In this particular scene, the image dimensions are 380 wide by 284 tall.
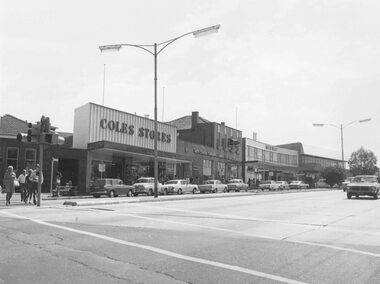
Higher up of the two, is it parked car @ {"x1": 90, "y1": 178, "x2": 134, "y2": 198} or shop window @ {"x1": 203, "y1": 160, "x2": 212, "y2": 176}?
shop window @ {"x1": 203, "y1": 160, "x2": 212, "y2": 176}

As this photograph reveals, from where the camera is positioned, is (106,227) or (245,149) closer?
(106,227)

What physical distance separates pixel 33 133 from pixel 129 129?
80.4ft

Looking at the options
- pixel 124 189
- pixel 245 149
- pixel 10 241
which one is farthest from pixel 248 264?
pixel 245 149

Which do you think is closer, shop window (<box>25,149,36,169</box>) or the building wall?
shop window (<box>25,149,36,169</box>)

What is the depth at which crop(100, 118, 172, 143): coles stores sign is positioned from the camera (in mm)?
41356

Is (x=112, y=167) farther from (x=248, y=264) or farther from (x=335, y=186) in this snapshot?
(x=335, y=186)

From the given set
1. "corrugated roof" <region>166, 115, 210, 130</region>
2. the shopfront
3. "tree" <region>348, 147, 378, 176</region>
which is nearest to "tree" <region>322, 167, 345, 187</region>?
"corrugated roof" <region>166, 115, 210, 130</region>

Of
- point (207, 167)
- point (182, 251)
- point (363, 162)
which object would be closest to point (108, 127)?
point (207, 167)

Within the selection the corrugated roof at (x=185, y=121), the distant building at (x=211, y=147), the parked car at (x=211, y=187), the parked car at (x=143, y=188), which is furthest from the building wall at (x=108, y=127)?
the corrugated roof at (x=185, y=121)

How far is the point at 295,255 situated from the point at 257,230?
373cm

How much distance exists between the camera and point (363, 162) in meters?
101

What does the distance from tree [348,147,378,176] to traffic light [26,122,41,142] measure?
90182 mm

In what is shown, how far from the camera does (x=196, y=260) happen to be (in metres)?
7.93

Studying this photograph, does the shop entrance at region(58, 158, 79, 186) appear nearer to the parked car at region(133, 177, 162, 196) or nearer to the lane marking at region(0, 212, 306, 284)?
the parked car at region(133, 177, 162, 196)
